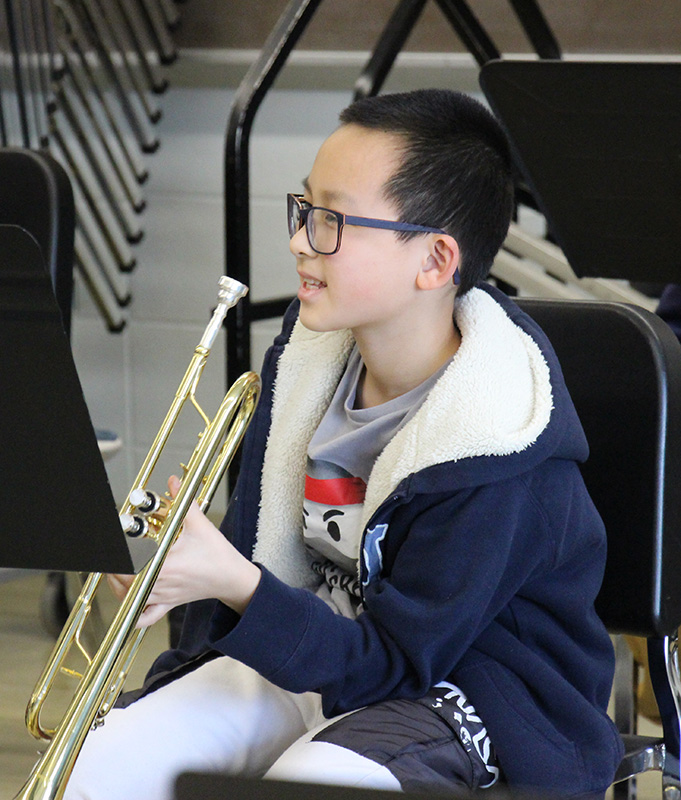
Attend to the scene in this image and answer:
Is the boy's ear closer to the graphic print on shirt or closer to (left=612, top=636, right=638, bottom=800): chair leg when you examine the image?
the graphic print on shirt

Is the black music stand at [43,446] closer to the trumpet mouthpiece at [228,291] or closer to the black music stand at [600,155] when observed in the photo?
the trumpet mouthpiece at [228,291]

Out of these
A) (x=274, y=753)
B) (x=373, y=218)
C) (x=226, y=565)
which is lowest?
(x=274, y=753)

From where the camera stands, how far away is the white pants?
38.3 inches

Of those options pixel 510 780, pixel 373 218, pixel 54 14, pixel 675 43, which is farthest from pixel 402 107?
pixel 54 14

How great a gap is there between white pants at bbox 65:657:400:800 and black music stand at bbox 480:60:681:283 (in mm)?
608

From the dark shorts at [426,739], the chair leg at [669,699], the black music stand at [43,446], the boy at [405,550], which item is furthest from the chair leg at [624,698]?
the black music stand at [43,446]

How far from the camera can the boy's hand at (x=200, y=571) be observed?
2.95ft

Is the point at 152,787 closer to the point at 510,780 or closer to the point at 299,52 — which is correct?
the point at 510,780

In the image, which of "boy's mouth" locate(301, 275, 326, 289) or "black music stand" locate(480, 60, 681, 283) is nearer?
"boy's mouth" locate(301, 275, 326, 289)

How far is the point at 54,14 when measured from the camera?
9.39 feet

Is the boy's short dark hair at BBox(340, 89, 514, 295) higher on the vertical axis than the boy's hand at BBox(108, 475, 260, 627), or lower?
higher

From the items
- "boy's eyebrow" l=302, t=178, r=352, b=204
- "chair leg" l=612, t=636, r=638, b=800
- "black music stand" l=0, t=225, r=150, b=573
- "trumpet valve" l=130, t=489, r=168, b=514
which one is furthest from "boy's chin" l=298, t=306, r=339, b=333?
"chair leg" l=612, t=636, r=638, b=800

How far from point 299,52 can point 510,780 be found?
7.53 ft

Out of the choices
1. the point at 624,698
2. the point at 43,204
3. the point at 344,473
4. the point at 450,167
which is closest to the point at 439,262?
the point at 450,167
